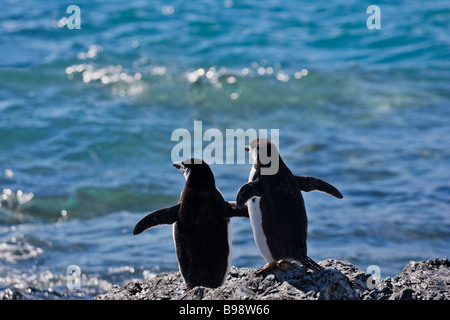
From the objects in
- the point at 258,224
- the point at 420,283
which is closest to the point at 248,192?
the point at 258,224

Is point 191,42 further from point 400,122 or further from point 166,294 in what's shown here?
point 166,294

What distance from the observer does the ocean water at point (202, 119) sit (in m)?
9.76

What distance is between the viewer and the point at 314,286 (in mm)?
5121

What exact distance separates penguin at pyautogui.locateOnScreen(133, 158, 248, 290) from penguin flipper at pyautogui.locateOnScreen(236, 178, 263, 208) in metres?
0.21

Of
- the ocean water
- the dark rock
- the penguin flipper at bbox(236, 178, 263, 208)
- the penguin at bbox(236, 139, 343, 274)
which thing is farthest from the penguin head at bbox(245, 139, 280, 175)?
the ocean water

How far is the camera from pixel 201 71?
18.2 metres

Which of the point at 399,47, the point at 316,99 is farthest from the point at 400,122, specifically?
the point at 399,47

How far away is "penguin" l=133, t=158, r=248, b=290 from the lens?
5617 mm

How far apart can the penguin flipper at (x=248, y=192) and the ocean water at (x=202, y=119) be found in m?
3.13

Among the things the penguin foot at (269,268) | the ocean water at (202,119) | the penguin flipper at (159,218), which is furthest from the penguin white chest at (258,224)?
the ocean water at (202,119)

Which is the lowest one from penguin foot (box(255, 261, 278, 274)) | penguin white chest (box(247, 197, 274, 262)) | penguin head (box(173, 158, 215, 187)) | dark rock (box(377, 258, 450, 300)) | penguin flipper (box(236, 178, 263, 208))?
dark rock (box(377, 258, 450, 300))

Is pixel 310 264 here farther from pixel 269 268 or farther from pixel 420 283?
pixel 420 283

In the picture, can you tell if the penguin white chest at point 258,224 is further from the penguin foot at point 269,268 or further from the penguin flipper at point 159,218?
the penguin flipper at point 159,218

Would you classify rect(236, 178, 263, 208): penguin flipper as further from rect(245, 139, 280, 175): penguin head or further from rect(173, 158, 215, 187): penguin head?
rect(173, 158, 215, 187): penguin head
